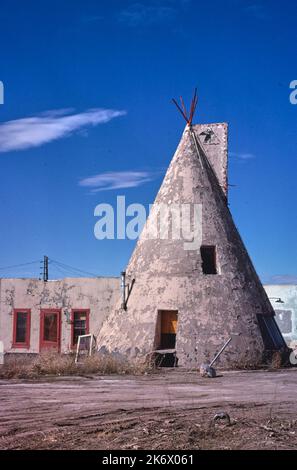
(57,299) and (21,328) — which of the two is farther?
(21,328)

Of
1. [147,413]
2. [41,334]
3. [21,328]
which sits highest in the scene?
[21,328]

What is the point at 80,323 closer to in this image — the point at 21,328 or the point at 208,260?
the point at 21,328

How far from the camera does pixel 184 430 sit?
761cm

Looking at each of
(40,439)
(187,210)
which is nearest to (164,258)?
(187,210)

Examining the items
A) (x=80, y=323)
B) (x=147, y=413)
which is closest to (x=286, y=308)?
(x=80, y=323)

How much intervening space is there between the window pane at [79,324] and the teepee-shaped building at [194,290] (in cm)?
506

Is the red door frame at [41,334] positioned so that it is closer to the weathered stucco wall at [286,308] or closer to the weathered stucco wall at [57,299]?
the weathered stucco wall at [57,299]

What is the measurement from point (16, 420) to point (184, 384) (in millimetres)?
5159

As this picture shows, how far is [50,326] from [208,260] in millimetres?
7562

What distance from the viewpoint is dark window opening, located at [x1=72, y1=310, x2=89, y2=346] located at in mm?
22516

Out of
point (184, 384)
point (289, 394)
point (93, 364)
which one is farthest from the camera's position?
point (93, 364)

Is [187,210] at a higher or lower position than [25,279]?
higher

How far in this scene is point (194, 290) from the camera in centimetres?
1648
